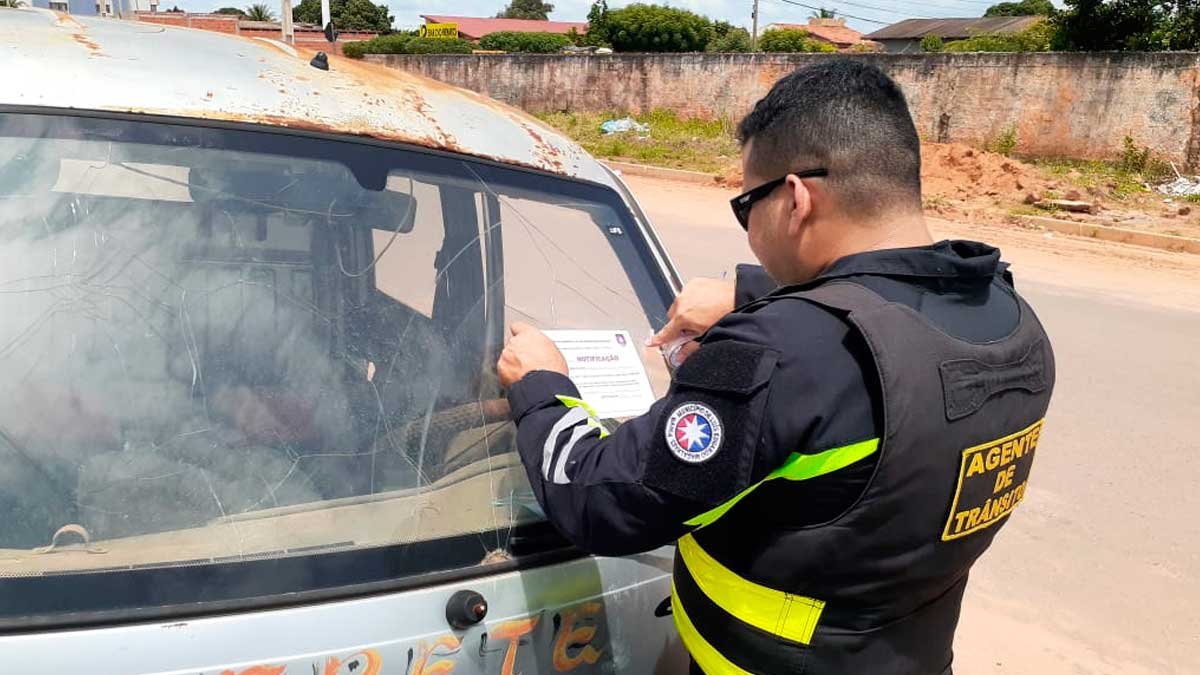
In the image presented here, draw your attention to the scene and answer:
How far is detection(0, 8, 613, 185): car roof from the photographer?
1528 millimetres

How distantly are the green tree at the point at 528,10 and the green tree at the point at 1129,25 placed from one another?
79.1 m

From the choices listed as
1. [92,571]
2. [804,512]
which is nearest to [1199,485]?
[804,512]

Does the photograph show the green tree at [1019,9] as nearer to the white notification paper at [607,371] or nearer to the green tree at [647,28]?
the green tree at [647,28]

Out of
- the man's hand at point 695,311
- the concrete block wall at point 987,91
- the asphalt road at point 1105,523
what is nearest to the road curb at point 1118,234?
the asphalt road at point 1105,523

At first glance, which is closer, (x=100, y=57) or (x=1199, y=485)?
(x=100, y=57)

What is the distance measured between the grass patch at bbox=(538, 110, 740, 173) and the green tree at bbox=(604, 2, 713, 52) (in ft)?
69.5

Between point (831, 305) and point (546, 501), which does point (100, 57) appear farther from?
point (831, 305)

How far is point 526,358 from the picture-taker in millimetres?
1651

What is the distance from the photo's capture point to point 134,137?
153cm

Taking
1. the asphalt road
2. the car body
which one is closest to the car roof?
the car body

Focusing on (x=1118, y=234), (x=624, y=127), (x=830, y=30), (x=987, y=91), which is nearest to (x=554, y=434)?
(x=1118, y=234)

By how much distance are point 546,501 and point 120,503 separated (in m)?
0.60

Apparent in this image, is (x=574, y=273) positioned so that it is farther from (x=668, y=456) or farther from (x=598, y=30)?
(x=598, y=30)

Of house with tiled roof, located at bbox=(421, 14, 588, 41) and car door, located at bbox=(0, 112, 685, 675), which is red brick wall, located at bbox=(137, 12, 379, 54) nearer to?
car door, located at bbox=(0, 112, 685, 675)
